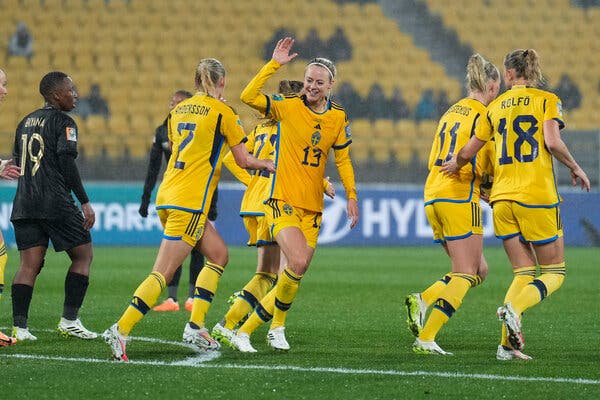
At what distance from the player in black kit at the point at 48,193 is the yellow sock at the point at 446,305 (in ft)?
8.44

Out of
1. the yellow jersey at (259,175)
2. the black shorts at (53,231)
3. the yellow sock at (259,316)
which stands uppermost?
the yellow jersey at (259,175)

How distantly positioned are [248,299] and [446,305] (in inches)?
58.6

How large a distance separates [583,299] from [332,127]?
5.44m

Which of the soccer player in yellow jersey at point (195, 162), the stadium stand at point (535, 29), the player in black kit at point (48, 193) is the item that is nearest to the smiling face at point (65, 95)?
A: the player in black kit at point (48, 193)

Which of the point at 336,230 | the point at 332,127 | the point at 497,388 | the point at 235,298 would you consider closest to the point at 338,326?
the point at 235,298

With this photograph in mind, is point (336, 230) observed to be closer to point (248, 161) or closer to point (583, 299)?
point (583, 299)

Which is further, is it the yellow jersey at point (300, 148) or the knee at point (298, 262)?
the yellow jersey at point (300, 148)

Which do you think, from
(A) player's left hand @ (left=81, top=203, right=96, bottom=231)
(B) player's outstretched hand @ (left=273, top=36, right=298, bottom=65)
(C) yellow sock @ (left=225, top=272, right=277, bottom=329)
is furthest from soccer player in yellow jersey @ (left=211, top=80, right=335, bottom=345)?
(A) player's left hand @ (left=81, top=203, right=96, bottom=231)

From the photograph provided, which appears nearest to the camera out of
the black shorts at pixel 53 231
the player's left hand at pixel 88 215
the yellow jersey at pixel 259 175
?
the player's left hand at pixel 88 215

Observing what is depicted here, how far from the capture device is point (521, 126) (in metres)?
7.38

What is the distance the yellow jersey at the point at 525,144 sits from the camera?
7.33 metres

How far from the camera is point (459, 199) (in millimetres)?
7906

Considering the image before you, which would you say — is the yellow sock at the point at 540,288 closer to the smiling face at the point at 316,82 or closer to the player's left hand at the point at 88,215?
the smiling face at the point at 316,82

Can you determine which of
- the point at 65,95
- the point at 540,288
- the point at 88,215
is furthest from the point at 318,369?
the point at 65,95
